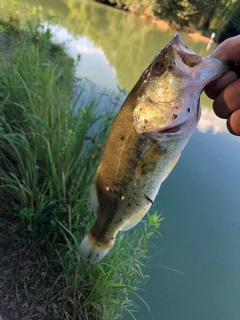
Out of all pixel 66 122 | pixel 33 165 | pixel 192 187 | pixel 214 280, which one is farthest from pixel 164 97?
pixel 192 187

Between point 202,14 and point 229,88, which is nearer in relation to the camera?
point 229,88

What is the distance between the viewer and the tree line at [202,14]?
19.6m

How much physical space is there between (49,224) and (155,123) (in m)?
1.40

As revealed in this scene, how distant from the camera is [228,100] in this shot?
1.08 m

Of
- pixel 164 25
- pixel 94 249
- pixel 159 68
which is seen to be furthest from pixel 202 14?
pixel 94 249

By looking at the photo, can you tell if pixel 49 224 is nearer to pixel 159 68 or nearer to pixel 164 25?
pixel 159 68

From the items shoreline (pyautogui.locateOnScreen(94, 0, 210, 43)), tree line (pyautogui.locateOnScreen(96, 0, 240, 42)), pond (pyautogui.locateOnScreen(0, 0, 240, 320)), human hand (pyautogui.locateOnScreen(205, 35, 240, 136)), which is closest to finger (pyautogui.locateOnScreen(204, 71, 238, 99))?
human hand (pyautogui.locateOnScreen(205, 35, 240, 136))

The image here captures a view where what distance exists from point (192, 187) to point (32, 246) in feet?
8.48

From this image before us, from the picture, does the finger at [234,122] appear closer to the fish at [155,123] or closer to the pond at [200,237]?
the fish at [155,123]

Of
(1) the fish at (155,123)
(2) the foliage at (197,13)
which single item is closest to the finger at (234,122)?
(1) the fish at (155,123)

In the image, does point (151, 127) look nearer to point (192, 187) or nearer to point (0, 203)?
point (0, 203)

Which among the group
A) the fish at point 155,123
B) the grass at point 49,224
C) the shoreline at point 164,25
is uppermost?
the fish at point 155,123

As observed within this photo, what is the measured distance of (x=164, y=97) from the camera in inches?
44.1

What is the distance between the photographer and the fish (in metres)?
1.08
